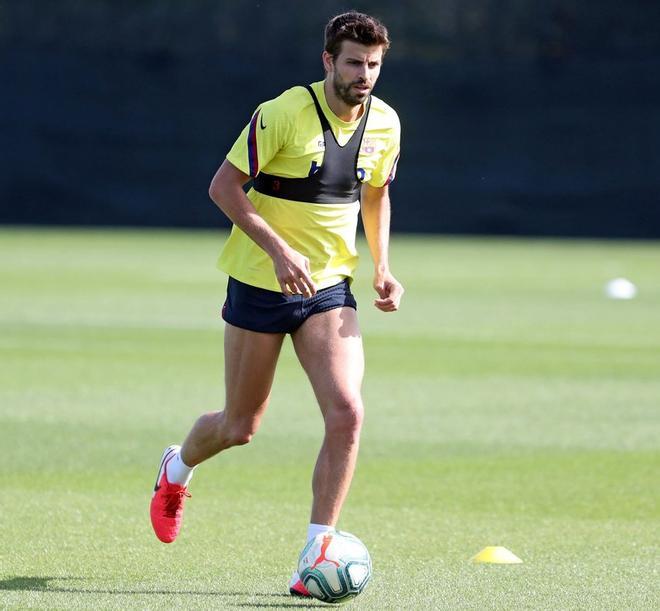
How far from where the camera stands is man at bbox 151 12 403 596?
6.52 meters

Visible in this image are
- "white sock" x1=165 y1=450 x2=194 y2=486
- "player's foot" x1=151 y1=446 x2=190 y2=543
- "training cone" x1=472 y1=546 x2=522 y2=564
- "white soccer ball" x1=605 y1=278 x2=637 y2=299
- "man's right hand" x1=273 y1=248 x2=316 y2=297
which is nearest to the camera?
"man's right hand" x1=273 y1=248 x2=316 y2=297

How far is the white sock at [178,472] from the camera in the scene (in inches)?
291

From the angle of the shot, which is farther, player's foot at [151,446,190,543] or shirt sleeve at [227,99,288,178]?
player's foot at [151,446,190,543]

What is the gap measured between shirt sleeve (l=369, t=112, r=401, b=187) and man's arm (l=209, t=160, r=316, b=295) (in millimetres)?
621

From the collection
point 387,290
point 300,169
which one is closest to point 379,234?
point 387,290

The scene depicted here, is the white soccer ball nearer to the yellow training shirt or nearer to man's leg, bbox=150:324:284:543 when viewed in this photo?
man's leg, bbox=150:324:284:543

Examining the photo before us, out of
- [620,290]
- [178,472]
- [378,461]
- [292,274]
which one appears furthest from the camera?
[620,290]

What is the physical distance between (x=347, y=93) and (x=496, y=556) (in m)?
2.10

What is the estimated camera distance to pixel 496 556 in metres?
7.13

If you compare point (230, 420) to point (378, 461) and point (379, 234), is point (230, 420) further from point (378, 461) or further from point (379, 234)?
point (378, 461)

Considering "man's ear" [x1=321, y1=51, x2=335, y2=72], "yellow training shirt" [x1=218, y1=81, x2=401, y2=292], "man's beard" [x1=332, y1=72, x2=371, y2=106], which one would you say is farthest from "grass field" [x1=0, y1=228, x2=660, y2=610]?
"man's ear" [x1=321, y1=51, x2=335, y2=72]

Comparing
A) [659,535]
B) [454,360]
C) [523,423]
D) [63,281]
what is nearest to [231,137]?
[63,281]

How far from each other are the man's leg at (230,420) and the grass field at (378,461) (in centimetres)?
21

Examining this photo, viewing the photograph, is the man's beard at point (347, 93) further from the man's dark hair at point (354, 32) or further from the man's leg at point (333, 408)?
the man's leg at point (333, 408)
